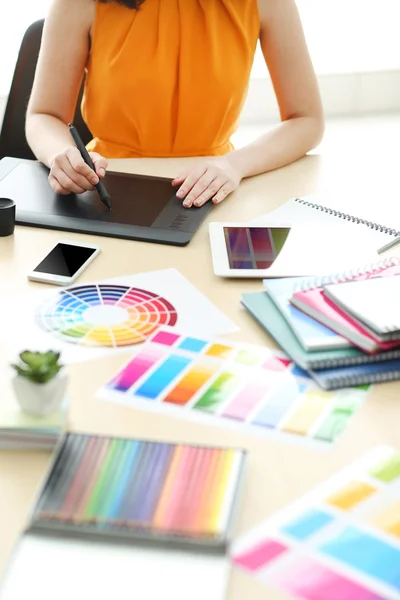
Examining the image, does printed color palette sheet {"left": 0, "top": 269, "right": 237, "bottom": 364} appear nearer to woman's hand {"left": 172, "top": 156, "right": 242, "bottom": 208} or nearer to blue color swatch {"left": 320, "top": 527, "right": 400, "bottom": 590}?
woman's hand {"left": 172, "top": 156, "right": 242, "bottom": 208}

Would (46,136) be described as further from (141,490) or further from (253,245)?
(141,490)

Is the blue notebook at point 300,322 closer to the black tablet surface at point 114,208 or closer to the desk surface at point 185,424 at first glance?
the desk surface at point 185,424

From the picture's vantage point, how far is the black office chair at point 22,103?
1.90 m

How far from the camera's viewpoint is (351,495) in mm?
788

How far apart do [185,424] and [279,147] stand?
91cm

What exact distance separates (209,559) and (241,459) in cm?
13

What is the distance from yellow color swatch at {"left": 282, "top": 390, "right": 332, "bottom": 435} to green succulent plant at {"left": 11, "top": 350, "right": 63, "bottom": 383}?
0.84 ft

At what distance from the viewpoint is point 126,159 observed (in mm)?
1661

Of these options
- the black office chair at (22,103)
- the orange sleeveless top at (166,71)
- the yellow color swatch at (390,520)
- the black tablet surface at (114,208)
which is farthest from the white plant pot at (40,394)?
the black office chair at (22,103)

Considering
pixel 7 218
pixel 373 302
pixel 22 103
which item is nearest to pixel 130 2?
pixel 22 103

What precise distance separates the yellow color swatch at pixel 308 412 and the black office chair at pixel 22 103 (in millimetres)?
1184

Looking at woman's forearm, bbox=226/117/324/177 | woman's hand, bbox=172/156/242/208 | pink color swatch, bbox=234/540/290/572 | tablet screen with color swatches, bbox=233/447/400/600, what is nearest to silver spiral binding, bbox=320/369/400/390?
tablet screen with color swatches, bbox=233/447/400/600

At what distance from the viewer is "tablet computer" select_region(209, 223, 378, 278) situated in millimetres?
1227

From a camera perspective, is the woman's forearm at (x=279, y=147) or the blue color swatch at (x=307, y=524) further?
the woman's forearm at (x=279, y=147)
